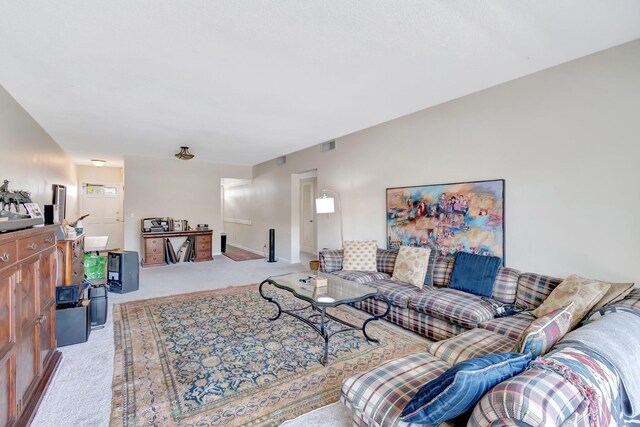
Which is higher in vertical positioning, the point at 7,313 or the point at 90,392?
the point at 7,313

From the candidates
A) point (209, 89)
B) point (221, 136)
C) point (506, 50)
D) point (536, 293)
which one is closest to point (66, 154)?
point (221, 136)

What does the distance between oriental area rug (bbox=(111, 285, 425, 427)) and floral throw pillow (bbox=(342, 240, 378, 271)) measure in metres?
0.63

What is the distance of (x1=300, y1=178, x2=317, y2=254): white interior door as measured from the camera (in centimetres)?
711

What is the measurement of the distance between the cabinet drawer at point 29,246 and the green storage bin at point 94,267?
361 cm

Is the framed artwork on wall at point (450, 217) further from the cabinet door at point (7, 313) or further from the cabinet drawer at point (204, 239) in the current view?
the cabinet drawer at point (204, 239)

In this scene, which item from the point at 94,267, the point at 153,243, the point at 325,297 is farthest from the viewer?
the point at 153,243

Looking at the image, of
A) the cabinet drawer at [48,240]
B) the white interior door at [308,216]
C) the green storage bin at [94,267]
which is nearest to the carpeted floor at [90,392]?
the cabinet drawer at [48,240]

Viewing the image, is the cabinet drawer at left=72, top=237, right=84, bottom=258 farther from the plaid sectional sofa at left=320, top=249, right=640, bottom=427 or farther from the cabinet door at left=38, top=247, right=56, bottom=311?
the plaid sectional sofa at left=320, top=249, right=640, bottom=427

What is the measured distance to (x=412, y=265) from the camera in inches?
143

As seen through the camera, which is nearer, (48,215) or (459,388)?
(459,388)

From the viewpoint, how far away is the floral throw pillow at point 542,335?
1397 mm

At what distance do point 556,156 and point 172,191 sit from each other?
7.40 meters

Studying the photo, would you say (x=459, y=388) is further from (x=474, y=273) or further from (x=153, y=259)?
(x=153, y=259)

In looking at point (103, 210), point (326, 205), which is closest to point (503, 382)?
point (326, 205)
